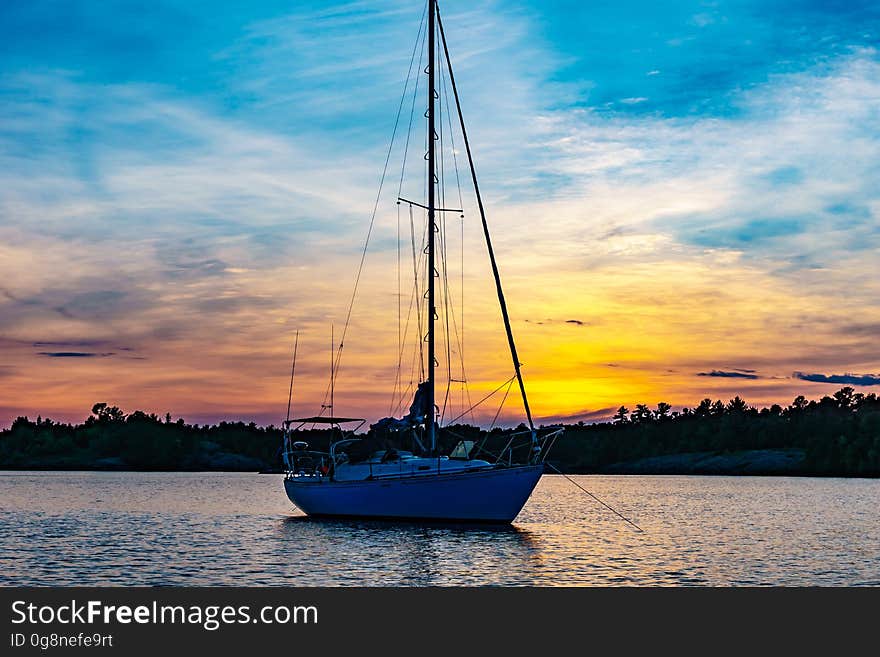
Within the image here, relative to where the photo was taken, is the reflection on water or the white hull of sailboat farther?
the white hull of sailboat

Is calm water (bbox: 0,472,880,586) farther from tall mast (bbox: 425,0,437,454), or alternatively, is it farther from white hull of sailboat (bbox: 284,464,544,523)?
tall mast (bbox: 425,0,437,454)

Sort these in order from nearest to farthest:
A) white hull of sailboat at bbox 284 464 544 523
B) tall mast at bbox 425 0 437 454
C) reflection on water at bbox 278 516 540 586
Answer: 1. reflection on water at bbox 278 516 540 586
2. white hull of sailboat at bbox 284 464 544 523
3. tall mast at bbox 425 0 437 454

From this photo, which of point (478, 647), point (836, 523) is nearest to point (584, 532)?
point (836, 523)

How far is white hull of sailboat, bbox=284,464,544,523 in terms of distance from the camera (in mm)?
49000

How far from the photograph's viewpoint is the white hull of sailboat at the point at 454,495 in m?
49.0

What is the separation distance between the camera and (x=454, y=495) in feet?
161

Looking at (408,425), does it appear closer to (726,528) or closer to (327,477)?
(327,477)

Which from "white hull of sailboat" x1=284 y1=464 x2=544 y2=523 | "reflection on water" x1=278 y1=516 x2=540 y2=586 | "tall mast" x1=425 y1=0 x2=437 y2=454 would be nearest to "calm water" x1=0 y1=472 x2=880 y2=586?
"reflection on water" x1=278 y1=516 x2=540 y2=586

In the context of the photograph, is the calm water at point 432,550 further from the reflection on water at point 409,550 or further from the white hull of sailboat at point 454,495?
the white hull of sailboat at point 454,495

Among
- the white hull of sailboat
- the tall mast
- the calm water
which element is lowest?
the calm water

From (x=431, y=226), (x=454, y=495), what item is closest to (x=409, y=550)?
(x=454, y=495)

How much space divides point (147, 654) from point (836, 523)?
208ft

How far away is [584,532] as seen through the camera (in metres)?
59.3

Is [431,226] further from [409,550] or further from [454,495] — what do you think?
[409,550]
